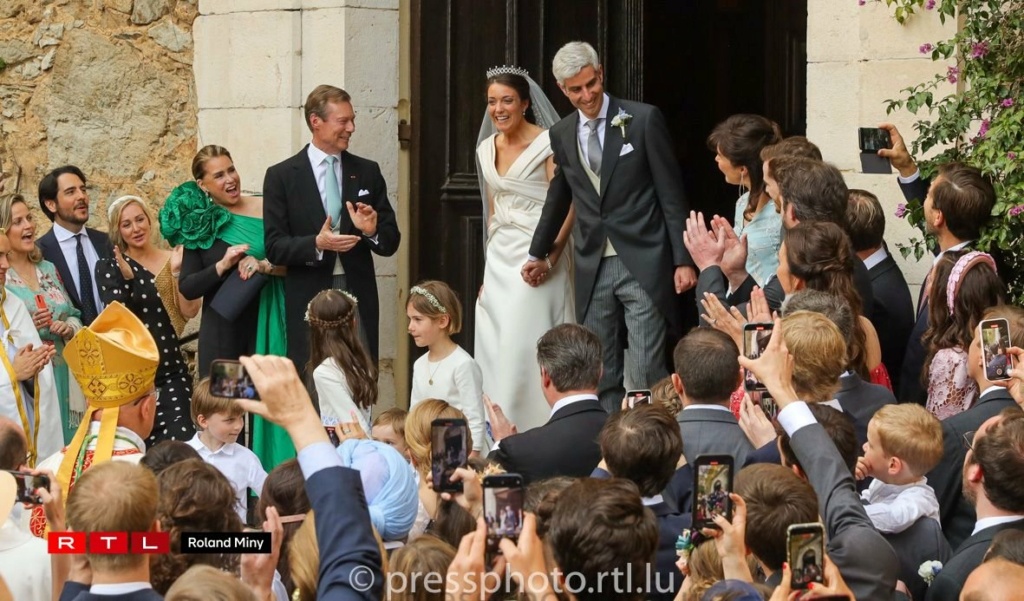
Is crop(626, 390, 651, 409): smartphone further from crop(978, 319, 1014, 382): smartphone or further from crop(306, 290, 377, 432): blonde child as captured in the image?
crop(306, 290, 377, 432): blonde child

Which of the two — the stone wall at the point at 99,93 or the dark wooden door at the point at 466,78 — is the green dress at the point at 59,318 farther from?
the dark wooden door at the point at 466,78

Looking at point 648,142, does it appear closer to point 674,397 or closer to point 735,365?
point 674,397

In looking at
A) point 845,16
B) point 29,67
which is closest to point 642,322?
point 845,16

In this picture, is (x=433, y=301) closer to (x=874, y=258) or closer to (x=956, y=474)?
(x=874, y=258)

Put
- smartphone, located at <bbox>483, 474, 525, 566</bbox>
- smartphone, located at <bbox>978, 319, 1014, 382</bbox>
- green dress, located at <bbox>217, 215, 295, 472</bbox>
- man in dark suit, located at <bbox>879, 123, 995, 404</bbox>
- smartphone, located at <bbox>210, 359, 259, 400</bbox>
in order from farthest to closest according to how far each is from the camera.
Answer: green dress, located at <bbox>217, 215, 295, 472</bbox> < man in dark suit, located at <bbox>879, 123, 995, 404</bbox> < smartphone, located at <bbox>978, 319, 1014, 382</bbox> < smartphone, located at <bbox>210, 359, 259, 400</bbox> < smartphone, located at <bbox>483, 474, 525, 566</bbox>

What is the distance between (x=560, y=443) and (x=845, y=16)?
3020 millimetres

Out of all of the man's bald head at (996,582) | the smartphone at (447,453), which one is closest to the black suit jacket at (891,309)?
the smartphone at (447,453)

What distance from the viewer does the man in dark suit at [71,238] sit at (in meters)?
8.10

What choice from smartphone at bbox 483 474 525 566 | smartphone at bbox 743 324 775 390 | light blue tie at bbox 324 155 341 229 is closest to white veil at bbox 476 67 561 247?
light blue tie at bbox 324 155 341 229

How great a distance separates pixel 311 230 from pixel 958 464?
3884 mm

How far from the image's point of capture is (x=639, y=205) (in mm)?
7277

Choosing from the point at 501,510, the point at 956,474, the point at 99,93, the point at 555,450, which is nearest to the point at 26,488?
the point at 501,510

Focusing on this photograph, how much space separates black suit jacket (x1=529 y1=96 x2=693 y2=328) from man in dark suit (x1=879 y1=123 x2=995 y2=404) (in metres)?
1.18

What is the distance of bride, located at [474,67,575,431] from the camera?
7.73m
